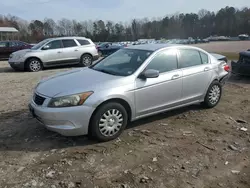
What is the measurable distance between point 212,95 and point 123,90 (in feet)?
8.40

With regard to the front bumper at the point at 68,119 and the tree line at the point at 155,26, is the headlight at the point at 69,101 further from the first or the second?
the tree line at the point at 155,26

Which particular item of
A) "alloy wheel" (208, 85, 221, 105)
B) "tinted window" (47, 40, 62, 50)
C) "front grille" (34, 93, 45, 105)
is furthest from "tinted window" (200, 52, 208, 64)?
"tinted window" (47, 40, 62, 50)

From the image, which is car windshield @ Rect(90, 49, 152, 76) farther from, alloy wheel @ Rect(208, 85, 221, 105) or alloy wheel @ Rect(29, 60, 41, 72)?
alloy wheel @ Rect(29, 60, 41, 72)

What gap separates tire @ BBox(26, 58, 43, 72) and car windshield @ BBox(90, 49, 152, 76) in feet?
26.4

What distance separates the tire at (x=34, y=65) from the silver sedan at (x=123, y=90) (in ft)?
26.5

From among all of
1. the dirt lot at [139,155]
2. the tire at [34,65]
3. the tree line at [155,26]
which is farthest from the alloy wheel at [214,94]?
the tree line at [155,26]

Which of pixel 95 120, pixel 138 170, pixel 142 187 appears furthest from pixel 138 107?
pixel 142 187

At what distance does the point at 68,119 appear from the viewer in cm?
409

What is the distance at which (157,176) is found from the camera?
346cm

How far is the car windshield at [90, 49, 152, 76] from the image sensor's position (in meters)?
4.89

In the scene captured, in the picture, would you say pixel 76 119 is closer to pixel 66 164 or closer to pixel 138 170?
pixel 66 164

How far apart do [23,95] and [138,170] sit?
5147mm

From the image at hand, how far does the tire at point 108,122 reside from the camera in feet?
13.9

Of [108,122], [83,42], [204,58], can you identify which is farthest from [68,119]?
[83,42]
